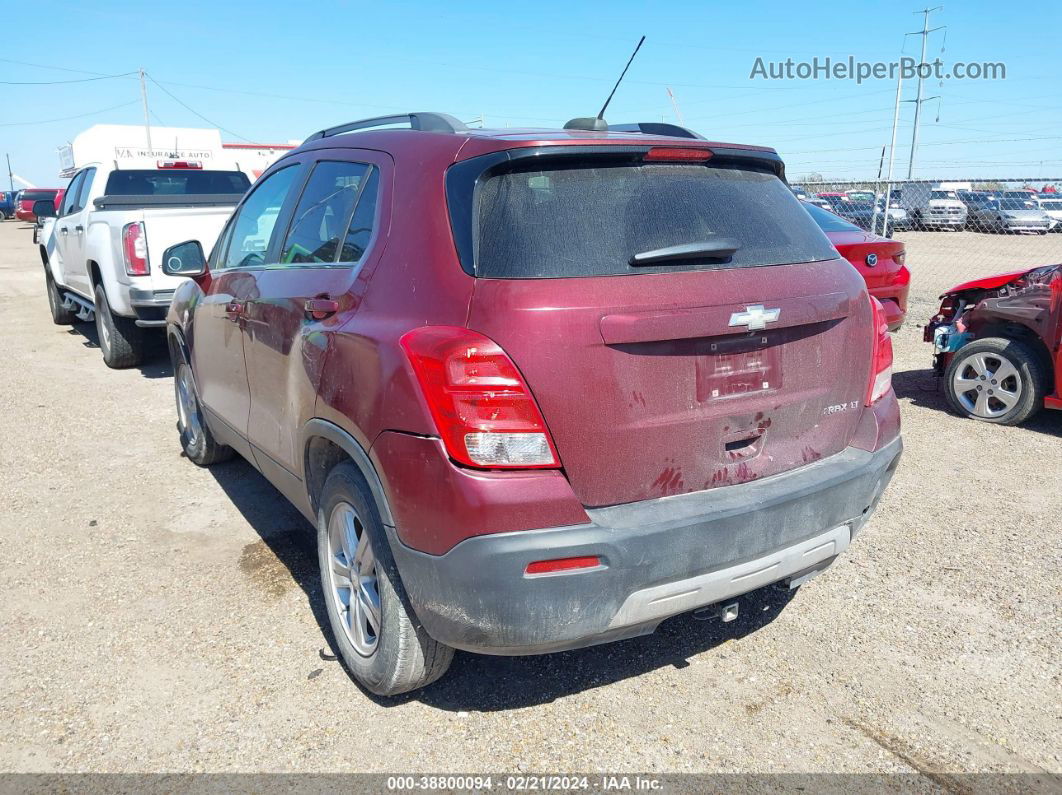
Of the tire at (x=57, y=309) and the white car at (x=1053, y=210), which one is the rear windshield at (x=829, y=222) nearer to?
the tire at (x=57, y=309)

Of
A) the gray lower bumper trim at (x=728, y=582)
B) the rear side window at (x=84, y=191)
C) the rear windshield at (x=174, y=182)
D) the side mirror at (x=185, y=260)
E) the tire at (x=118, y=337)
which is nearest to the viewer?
the gray lower bumper trim at (x=728, y=582)

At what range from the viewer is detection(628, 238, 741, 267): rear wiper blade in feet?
8.25

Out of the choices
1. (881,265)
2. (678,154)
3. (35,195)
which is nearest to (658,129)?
(678,154)

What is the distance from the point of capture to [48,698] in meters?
3.00

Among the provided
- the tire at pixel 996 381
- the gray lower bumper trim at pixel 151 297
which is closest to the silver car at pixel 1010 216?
the tire at pixel 996 381

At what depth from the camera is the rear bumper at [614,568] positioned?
2.32m

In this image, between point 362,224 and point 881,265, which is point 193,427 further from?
point 881,265

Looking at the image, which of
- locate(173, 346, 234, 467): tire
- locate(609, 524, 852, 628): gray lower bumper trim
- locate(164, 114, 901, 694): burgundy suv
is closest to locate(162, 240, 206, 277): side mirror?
locate(173, 346, 234, 467): tire

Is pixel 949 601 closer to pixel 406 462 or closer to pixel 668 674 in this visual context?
pixel 668 674

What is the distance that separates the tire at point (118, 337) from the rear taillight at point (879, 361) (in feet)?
23.4

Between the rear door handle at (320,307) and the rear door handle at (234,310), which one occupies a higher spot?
the rear door handle at (320,307)

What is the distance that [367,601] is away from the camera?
2.93 m

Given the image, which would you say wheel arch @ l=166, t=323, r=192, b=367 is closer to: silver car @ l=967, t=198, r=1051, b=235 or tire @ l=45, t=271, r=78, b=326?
tire @ l=45, t=271, r=78, b=326

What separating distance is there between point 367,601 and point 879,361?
6.65ft
